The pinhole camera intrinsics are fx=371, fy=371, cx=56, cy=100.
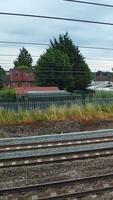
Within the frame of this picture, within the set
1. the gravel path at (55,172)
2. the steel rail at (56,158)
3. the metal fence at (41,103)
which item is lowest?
the gravel path at (55,172)

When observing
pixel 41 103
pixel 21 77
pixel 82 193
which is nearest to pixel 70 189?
pixel 82 193

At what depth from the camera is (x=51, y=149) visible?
47.9 ft

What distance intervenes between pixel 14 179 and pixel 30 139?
6.20 meters

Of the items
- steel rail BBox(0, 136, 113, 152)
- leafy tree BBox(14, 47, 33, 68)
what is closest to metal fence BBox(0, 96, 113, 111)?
steel rail BBox(0, 136, 113, 152)

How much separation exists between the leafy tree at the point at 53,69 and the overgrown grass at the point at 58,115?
1462 inches

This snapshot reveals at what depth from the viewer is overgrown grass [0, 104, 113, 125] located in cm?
2375

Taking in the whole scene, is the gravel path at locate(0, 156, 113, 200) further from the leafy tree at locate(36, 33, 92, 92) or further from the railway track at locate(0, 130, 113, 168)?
the leafy tree at locate(36, 33, 92, 92)

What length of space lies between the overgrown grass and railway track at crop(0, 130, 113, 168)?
6322 millimetres

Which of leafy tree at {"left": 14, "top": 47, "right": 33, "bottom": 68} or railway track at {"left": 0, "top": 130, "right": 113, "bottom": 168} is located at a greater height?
leafy tree at {"left": 14, "top": 47, "right": 33, "bottom": 68}

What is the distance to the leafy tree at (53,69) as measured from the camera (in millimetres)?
64188

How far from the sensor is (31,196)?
898cm

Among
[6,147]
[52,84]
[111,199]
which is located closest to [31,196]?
[111,199]

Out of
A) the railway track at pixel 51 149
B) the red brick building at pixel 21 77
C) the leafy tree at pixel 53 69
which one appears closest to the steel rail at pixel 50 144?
the railway track at pixel 51 149

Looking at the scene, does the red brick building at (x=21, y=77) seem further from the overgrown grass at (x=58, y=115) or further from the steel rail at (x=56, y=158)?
the steel rail at (x=56, y=158)
